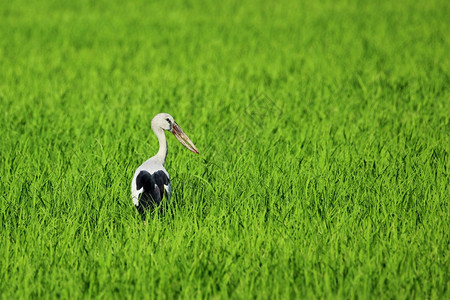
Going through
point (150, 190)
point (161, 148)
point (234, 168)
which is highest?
point (161, 148)

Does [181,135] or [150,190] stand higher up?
[181,135]

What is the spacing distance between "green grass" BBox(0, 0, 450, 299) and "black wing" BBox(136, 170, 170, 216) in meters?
0.12

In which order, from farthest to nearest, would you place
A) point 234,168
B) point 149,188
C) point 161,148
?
point 234,168 → point 161,148 → point 149,188

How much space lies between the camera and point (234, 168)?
4.77m

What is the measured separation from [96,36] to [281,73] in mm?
4310

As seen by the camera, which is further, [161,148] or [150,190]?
[161,148]

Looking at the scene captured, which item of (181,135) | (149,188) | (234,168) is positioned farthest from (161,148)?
(234,168)

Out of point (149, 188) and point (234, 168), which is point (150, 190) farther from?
point (234, 168)

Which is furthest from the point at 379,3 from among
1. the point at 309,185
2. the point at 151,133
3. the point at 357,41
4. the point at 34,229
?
the point at 34,229

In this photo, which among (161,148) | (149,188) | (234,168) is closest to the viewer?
(149,188)

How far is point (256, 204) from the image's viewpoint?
4227 millimetres

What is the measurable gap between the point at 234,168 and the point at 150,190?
1081 millimetres

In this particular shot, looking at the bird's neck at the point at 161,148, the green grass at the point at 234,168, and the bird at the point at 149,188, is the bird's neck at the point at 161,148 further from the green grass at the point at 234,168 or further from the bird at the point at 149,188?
the green grass at the point at 234,168

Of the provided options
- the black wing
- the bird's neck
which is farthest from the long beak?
the black wing
